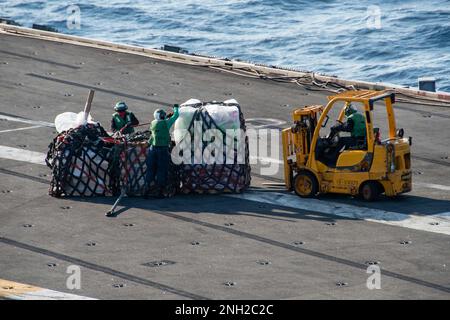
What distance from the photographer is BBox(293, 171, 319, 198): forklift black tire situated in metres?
30.0

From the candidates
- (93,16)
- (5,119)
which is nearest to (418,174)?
(5,119)

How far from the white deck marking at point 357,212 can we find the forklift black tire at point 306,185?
5.7 inches

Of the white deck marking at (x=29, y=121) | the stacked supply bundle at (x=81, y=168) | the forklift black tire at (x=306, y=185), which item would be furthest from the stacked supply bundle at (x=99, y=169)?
the white deck marking at (x=29, y=121)

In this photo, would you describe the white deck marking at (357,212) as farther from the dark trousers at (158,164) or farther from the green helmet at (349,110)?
the green helmet at (349,110)

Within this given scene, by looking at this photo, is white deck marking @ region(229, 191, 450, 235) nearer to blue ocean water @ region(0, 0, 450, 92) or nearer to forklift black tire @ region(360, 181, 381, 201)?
forklift black tire @ region(360, 181, 381, 201)

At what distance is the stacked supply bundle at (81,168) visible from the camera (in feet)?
99.8

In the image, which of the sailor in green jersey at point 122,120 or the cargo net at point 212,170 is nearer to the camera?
the cargo net at point 212,170

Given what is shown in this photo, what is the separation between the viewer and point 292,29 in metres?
76.8

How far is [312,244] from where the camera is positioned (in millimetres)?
26812

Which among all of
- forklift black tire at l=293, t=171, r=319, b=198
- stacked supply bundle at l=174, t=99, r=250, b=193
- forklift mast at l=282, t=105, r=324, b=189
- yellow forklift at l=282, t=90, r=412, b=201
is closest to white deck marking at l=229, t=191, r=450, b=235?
forklift black tire at l=293, t=171, r=319, b=198

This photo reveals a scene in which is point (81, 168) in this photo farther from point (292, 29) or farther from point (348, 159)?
point (292, 29)
